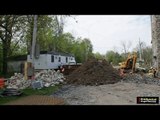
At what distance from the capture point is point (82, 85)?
8.73 meters

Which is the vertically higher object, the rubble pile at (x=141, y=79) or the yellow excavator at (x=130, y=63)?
the yellow excavator at (x=130, y=63)

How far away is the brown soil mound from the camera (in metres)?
8.94

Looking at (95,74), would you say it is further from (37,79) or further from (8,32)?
(8,32)

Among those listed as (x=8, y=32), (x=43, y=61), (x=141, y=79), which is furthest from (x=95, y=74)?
(x=8, y=32)

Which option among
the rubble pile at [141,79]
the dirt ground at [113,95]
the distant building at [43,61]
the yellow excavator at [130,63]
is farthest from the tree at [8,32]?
the dirt ground at [113,95]

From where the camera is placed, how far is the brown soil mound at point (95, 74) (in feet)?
29.3

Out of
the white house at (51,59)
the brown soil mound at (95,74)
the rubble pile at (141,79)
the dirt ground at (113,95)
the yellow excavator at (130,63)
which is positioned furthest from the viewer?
the white house at (51,59)

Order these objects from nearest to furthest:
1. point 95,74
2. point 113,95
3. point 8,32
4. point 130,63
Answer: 1. point 113,95
2. point 95,74
3. point 130,63
4. point 8,32

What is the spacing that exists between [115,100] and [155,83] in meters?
2.69

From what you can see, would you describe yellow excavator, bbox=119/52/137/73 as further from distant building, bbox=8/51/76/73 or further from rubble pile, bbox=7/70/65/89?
distant building, bbox=8/51/76/73

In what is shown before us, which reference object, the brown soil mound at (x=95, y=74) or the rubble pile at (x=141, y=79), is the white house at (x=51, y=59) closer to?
the brown soil mound at (x=95, y=74)

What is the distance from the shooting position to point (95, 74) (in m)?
9.24
